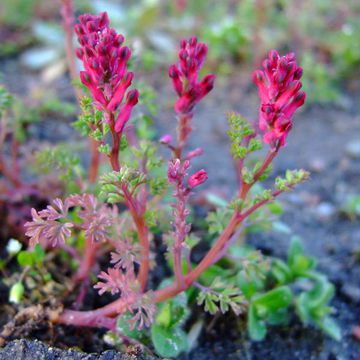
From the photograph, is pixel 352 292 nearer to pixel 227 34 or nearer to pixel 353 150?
pixel 353 150

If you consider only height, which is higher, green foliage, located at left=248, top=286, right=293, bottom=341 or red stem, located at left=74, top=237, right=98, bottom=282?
red stem, located at left=74, top=237, right=98, bottom=282

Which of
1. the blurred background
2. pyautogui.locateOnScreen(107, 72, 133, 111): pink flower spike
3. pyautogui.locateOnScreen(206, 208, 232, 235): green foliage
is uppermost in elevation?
the blurred background

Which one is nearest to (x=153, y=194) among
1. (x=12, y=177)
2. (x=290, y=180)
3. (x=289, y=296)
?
(x=290, y=180)

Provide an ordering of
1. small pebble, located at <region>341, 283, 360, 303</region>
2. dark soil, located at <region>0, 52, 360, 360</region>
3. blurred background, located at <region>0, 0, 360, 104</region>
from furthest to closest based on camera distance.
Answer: blurred background, located at <region>0, 0, 360, 104</region> → small pebble, located at <region>341, 283, 360, 303</region> → dark soil, located at <region>0, 52, 360, 360</region>

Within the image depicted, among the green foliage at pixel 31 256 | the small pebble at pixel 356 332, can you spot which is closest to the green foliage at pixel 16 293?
the green foliage at pixel 31 256

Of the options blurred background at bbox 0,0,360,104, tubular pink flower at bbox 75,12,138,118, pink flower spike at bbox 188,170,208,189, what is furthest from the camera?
blurred background at bbox 0,0,360,104

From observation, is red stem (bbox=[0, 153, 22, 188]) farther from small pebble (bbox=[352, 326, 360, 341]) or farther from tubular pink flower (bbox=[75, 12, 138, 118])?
small pebble (bbox=[352, 326, 360, 341])

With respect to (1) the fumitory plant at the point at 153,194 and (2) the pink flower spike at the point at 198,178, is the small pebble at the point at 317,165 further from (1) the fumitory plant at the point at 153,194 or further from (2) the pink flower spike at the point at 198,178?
(2) the pink flower spike at the point at 198,178

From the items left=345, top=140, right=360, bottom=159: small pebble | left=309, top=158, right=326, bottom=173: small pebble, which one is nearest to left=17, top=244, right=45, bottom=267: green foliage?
left=309, top=158, right=326, bottom=173: small pebble

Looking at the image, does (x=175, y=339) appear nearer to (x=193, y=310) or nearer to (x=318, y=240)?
(x=193, y=310)
